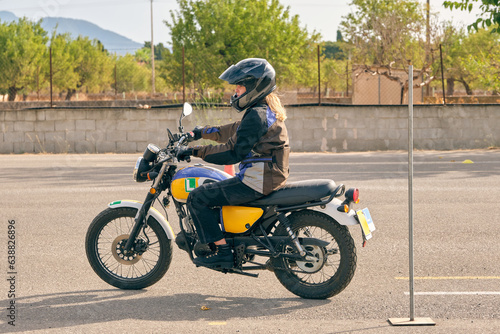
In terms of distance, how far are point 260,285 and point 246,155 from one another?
47.5 inches

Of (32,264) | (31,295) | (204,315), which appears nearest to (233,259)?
(204,315)

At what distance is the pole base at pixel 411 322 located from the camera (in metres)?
4.53

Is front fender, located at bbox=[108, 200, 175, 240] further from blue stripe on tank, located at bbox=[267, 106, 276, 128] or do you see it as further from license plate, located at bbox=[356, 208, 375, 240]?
license plate, located at bbox=[356, 208, 375, 240]

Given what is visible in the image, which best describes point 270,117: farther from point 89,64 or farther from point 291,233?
point 89,64

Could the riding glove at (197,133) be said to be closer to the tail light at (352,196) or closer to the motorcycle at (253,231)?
the motorcycle at (253,231)

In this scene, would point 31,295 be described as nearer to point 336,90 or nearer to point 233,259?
point 233,259

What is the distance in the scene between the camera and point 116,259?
5590mm

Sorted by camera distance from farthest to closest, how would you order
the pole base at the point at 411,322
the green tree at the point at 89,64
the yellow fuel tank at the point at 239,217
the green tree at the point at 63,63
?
the green tree at the point at 89,64
the green tree at the point at 63,63
the yellow fuel tank at the point at 239,217
the pole base at the point at 411,322

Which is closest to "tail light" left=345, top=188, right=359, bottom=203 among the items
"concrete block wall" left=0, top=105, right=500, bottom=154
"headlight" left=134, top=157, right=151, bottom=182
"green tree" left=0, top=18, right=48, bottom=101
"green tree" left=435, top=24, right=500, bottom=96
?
"headlight" left=134, top=157, right=151, bottom=182

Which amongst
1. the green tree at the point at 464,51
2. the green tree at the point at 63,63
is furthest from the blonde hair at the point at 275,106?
the green tree at the point at 63,63

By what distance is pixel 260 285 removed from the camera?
5.67 metres

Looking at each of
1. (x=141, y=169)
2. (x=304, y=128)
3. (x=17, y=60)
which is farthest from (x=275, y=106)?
(x=17, y=60)

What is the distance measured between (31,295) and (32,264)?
3.52 ft

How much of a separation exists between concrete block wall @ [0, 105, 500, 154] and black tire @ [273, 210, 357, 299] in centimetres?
1503
